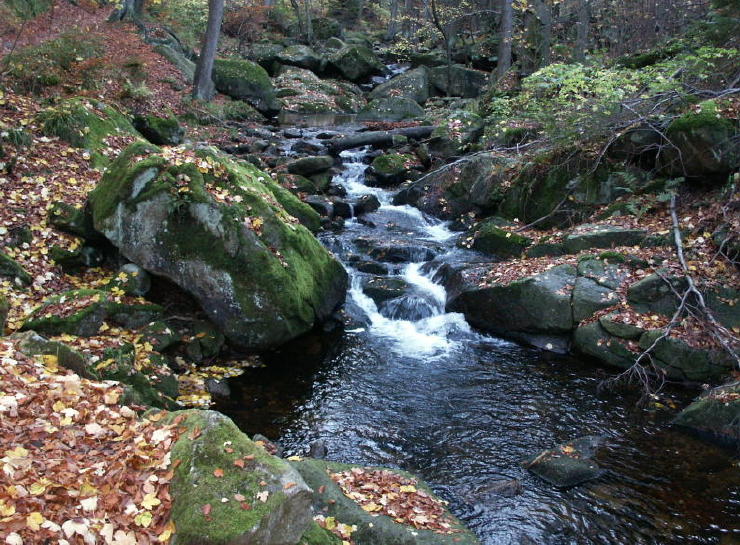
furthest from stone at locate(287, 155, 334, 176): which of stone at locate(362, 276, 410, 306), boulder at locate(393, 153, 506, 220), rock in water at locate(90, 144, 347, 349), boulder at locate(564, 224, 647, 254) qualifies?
boulder at locate(564, 224, 647, 254)

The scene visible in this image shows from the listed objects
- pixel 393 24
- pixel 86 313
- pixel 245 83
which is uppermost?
pixel 393 24

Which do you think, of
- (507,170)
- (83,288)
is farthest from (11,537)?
(507,170)

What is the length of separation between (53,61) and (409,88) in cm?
1692

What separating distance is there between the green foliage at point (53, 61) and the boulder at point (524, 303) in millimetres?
10191

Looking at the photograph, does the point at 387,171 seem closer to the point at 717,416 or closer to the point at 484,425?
the point at 484,425

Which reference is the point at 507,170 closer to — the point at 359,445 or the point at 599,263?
the point at 599,263

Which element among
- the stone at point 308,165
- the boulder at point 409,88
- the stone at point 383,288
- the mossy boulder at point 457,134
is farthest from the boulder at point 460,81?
the stone at point 383,288

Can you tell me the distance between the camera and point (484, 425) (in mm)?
7176

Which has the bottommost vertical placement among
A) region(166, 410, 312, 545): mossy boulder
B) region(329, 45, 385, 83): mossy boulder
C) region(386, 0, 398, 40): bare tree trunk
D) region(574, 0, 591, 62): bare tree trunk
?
region(166, 410, 312, 545): mossy boulder

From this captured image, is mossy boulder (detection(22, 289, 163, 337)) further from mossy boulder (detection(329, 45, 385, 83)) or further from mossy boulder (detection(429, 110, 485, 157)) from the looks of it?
mossy boulder (detection(329, 45, 385, 83))

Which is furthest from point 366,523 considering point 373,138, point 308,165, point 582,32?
point 582,32

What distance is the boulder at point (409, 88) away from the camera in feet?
84.5

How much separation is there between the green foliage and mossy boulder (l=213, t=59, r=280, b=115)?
7.58 metres

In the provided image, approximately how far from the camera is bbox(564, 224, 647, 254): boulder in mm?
10234
